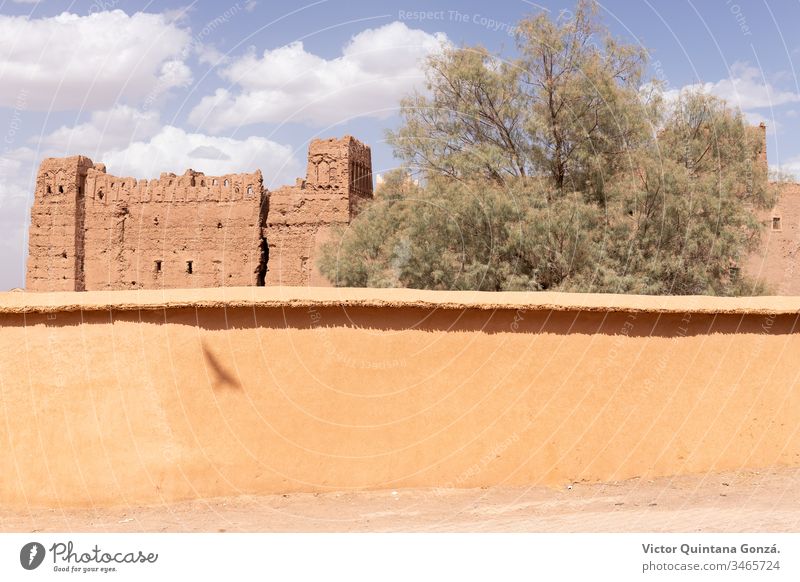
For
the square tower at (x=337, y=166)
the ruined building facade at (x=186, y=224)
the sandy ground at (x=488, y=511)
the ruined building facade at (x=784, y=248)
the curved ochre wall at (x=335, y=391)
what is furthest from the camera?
the ruined building facade at (x=784, y=248)

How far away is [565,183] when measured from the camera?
17625 millimetres

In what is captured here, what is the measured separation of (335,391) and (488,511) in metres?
1.96

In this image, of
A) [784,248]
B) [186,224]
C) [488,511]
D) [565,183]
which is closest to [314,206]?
[186,224]

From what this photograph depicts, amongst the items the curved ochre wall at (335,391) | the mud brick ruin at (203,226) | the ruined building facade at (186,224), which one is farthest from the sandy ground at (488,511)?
the mud brick ruin at (203,226)

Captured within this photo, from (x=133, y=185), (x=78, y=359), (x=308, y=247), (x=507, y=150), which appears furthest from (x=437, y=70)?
(x=133, y=185)

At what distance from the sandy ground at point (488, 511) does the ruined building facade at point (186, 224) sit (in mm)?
15679

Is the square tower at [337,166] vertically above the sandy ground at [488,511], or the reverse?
the square tower at [337,166]

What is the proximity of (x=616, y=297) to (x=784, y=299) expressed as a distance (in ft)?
7.15

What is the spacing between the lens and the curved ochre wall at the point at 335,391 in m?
8.63

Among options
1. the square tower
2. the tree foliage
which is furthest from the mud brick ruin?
the tree foliage

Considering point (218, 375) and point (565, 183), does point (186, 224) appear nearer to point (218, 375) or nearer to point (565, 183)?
point (565, 183)

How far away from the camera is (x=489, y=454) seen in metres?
9.09

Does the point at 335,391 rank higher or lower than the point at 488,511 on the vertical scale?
higher

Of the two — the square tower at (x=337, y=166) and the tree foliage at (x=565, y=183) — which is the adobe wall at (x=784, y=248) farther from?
the square tower at (x=337, y=166)
